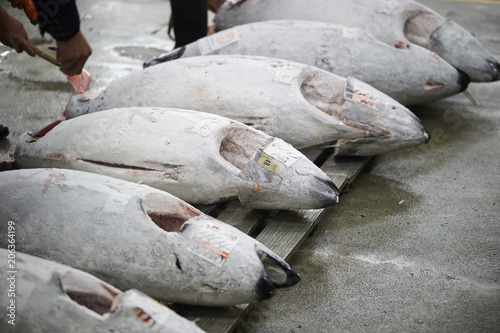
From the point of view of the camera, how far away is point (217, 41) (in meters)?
3.37

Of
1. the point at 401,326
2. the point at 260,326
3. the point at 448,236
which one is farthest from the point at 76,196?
the point at 448,236

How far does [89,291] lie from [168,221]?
46 centimetres

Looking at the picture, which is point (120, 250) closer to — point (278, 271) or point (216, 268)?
point (216, 268)

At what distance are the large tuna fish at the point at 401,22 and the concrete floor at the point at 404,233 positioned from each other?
0.38 metres

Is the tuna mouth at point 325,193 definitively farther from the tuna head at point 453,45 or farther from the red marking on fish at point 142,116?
the tuna head at point 453,45

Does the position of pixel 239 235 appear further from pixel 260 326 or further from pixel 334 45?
pixel 334 45

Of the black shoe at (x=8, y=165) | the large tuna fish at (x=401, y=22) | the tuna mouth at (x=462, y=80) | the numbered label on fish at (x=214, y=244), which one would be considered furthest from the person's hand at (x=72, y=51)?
the tuna mouth at (x=462, y=80)

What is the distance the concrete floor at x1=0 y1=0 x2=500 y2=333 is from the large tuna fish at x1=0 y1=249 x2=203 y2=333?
54 centimetres

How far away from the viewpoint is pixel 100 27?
4.99 metres

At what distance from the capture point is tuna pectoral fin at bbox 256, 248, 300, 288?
1900 mm

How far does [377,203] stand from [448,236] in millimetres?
382

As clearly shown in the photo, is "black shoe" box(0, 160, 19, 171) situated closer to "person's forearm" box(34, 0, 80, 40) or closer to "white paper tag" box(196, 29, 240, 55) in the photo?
"person's forearm" box(34, 0, 80, 40)

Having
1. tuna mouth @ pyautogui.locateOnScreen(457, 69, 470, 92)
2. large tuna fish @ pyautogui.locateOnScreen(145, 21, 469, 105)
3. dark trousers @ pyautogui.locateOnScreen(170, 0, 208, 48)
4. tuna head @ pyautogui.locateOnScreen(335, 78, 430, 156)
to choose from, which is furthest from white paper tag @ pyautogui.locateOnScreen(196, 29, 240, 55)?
tuna mouth @ pyautogui.locateOnScreen(457, 69, 470, 92)

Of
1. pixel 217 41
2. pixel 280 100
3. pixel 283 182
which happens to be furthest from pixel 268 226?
pixel 217 41
